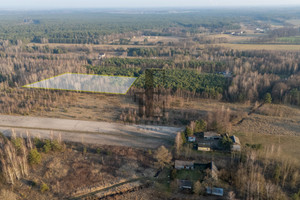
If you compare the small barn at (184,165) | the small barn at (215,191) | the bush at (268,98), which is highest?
the bush at (268,98)

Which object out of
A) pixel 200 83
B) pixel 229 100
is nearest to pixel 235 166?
pixel 229 100

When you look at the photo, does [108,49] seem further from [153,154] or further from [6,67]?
[153,154]

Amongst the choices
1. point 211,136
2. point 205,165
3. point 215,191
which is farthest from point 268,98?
point 215,191

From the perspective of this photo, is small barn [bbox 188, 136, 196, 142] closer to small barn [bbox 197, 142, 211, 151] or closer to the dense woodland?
the dense woodland

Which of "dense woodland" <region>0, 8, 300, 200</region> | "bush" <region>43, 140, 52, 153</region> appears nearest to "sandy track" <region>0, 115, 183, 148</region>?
"bush" <region>43, 140, 52, 153</region>

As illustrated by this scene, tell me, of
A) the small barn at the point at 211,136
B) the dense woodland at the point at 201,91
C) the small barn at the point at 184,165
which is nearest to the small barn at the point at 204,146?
the dense woodland at the point at 201,91
